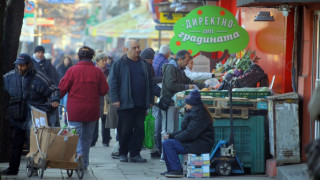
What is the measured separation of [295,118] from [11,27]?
4839 mm

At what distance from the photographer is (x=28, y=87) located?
9.98 metres

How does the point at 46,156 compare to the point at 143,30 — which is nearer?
the point at 46,156

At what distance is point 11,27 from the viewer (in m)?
11.7

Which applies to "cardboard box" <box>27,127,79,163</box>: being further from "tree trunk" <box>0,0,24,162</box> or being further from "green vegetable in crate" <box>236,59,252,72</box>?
"green vegetable in crate" <box>236,59,252,72</box>

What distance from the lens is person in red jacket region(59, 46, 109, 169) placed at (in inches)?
416

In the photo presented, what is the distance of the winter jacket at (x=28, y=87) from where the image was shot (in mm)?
9969

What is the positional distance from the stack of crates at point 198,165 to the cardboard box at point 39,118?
2.05 metres

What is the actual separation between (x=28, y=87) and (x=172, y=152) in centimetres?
220

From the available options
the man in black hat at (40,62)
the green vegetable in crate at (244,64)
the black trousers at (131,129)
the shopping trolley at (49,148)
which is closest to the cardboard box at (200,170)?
the shopping trolley at (49,148)

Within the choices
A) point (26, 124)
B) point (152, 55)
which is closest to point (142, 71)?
point (152, 55)

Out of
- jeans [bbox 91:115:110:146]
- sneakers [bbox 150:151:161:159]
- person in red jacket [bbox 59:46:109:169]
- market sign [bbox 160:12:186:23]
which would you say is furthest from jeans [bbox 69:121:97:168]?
market sign [bbox 160:12:186:23]

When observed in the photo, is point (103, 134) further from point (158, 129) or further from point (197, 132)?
point (197, 132)

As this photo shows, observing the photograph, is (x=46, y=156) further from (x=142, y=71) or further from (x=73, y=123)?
(x=142, y=71)

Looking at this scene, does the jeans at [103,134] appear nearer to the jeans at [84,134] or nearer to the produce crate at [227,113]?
the jeans at [84,134]
